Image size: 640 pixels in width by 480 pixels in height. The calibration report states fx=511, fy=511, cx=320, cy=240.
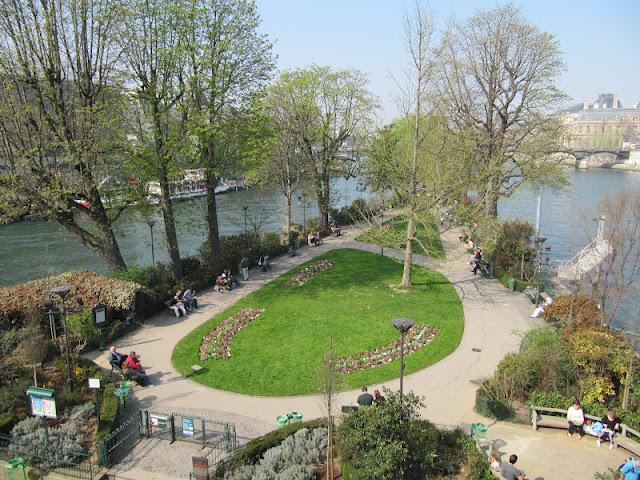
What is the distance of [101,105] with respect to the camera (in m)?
21.0

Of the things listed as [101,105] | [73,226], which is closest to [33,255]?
[73,226]

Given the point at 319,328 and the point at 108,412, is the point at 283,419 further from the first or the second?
the point at 319,328

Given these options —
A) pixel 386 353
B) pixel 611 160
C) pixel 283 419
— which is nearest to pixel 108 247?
pixel 386 353

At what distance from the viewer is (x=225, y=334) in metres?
19.4

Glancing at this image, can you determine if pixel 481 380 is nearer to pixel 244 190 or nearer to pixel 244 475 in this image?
pixel 244 475

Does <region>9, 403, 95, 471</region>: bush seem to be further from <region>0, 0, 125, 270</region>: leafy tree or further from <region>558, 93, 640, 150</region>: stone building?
<region>558, 93, 640, 150</region>: stone building

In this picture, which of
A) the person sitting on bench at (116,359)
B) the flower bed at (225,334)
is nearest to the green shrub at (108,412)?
the person sitting on bench at (116,359)

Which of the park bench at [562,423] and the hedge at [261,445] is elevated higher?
the hedge at [261,445]

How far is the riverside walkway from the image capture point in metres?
12.0

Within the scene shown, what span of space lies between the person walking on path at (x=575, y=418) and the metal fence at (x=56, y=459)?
11526 millimetres

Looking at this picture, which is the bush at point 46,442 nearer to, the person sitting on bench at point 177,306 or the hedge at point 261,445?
the hedge at point 261,445

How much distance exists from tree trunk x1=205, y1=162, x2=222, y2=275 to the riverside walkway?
235 centimetres

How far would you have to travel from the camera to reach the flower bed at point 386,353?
54.8 ft

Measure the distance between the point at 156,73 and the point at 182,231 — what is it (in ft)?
75.8
